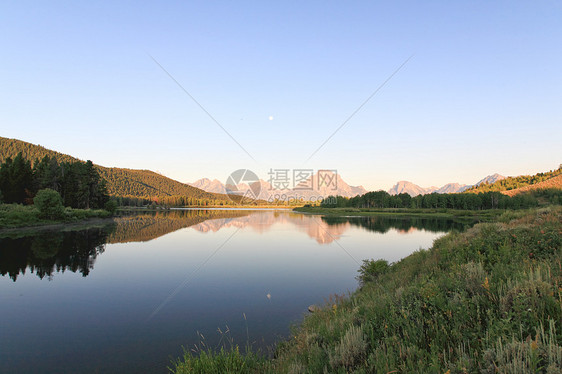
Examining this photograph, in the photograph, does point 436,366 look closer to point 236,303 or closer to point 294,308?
point 294,308

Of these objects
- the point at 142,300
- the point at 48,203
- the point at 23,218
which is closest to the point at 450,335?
the point at 142,300

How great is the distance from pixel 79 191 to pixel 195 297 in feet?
275

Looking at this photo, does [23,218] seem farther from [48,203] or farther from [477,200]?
[477,200]

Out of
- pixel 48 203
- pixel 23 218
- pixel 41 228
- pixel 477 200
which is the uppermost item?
pixel 477 200

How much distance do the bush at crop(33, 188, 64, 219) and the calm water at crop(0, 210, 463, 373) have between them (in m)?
25.6

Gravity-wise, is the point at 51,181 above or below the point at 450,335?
above

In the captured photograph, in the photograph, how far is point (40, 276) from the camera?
20.5 meters

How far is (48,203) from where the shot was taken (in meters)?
54.2

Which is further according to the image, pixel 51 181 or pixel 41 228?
pixel 51 181

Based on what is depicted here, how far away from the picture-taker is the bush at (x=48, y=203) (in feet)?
173

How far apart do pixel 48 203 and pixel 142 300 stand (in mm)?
55128

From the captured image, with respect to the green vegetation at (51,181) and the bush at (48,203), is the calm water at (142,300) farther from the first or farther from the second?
the green vegetation at (51,181)

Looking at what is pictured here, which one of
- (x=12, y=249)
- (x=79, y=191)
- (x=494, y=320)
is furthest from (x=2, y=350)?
(x=79, y=191)

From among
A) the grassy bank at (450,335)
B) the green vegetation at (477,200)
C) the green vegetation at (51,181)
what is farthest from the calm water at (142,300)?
the green vegetation at (477,200)
